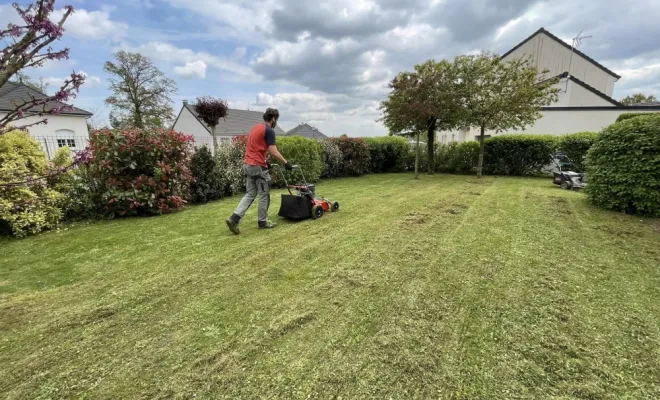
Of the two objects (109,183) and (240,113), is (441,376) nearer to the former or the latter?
(109,183)

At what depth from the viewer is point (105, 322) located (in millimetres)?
2262

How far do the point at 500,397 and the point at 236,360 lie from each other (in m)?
1.51

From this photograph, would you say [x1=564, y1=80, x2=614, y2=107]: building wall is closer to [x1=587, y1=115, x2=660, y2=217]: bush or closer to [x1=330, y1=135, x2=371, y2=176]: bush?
[x1=330, y1=135, x2=371, y2=176]: bush

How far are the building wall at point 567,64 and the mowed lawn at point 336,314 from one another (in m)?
21.3

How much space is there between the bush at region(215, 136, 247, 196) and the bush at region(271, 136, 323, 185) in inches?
47.5

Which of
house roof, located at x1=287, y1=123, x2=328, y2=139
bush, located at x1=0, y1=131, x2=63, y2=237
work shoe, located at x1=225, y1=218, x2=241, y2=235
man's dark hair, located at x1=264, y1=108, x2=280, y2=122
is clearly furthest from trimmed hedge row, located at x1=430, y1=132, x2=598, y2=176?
house roof, located at x1=287, y1=123, x2=328, y2=139

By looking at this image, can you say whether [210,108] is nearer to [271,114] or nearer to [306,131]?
[271,114]

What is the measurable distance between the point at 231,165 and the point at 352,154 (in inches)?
227

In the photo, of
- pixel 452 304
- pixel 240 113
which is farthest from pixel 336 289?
pixel 240 113

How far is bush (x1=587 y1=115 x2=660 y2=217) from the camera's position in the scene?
4902 millimetres

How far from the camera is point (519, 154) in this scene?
11.9 m

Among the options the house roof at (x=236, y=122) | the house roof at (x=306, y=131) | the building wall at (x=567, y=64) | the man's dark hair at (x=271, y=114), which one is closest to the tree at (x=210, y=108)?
the man's dark hair at (x=271, y=114)

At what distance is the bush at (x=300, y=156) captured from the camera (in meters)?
9.27

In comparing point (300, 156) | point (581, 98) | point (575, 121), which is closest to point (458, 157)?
point (300, 156)
